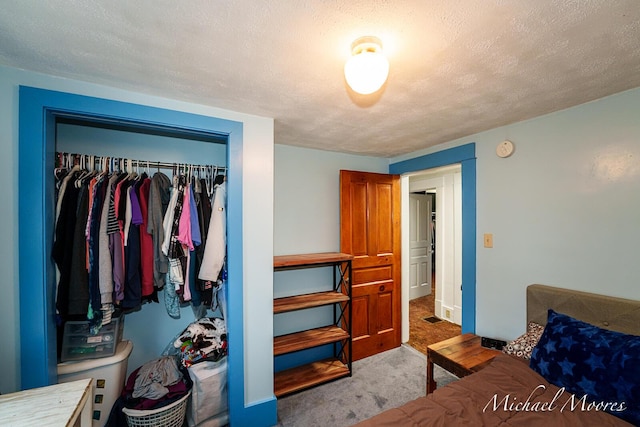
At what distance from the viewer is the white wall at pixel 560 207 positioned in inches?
63.9

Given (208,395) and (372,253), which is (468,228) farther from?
(208,395)

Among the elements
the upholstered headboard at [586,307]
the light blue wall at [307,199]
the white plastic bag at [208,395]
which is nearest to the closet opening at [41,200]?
the white plastic bag at [208,395]

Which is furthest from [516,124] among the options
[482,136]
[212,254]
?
[212,254]

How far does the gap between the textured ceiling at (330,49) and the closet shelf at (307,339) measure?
1.96 metres

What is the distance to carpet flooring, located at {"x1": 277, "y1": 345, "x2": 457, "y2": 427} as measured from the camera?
2.01 meters

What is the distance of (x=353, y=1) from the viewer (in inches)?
35.8

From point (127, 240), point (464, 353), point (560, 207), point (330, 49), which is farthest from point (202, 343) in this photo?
point (560, 207)

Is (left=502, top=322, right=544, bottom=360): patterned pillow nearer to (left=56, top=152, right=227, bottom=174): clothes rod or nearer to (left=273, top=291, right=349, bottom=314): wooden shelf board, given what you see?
(left=273, top=291, right=349, bottom=314): wooden shelf board

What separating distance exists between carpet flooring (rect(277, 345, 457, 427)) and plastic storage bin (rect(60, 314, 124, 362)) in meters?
1.34

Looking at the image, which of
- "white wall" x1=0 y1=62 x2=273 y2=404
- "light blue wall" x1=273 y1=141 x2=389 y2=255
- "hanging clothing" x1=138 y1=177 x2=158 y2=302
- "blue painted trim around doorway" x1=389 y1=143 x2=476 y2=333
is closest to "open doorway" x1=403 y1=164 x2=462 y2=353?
"blue painted trim around doorway" x1=389 y1=143 x2=476 y2=333

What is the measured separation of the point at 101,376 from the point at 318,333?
1.68 metres

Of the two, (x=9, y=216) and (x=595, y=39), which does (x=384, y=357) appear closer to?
(x=595, y=39)

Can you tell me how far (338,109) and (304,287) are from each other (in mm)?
1790

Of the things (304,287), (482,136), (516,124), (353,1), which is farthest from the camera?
(304,287)
